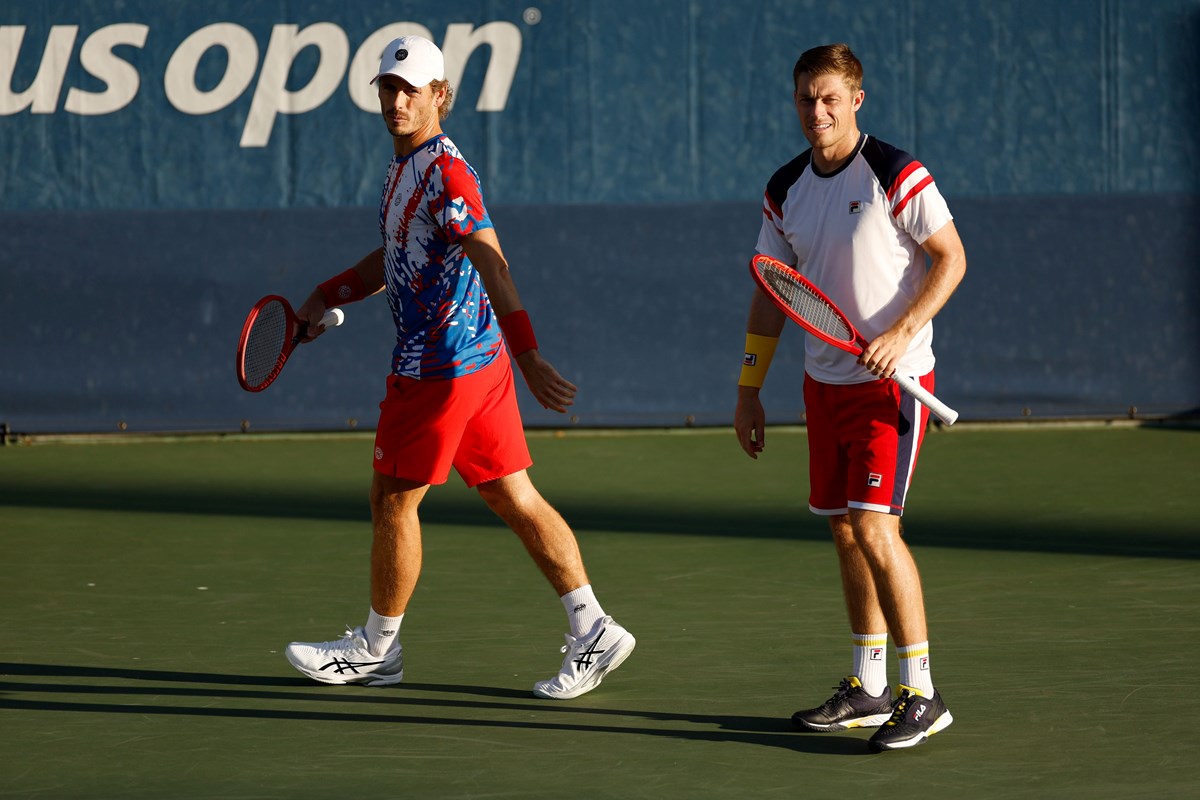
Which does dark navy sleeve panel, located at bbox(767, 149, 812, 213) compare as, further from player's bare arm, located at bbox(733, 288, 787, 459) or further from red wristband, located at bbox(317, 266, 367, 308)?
red wristband, located at bbox(317, 266, 367, 308)

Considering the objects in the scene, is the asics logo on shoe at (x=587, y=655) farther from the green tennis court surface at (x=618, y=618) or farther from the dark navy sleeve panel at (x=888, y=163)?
the dark navy sleeve panel at (x=888, y=163)

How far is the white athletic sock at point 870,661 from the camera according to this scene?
4.45m

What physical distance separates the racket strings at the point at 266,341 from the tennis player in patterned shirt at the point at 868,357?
5.39 ft

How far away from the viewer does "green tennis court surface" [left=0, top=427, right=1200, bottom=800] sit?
4098 millimetres

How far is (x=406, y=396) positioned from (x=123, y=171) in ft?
18.9

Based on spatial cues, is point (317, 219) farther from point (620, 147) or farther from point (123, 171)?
point (620, 147)

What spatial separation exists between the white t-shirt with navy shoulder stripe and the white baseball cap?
110 centimetres

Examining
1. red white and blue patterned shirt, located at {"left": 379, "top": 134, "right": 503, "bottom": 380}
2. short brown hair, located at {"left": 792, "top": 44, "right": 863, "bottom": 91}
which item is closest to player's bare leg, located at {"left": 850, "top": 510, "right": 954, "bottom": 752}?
short brown hair, located at {"left": 792, "top": 44, "right": 863, "bottom": 91}

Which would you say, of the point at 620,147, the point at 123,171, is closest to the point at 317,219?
the point at 123,171

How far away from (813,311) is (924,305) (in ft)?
0.89

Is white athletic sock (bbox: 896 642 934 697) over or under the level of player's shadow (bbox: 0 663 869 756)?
over

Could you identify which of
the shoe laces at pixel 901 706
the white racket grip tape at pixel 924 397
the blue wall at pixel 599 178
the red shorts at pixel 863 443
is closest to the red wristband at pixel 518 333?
the red shorts at pixel 863 443

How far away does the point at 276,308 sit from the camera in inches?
207

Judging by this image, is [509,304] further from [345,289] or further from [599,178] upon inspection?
[599,178]
